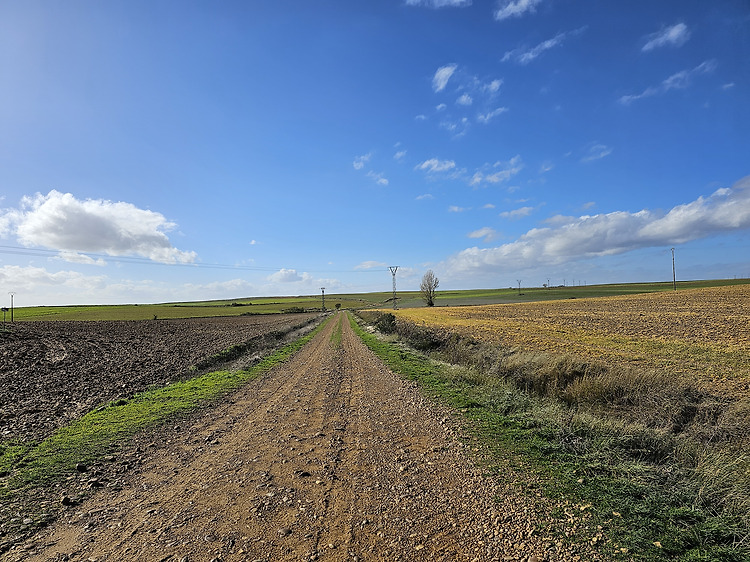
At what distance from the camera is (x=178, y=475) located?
6.61 m

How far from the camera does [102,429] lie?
9.37m

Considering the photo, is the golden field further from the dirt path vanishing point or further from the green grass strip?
the green grass strip

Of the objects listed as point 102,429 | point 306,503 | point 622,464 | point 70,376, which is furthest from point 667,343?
point 70,376

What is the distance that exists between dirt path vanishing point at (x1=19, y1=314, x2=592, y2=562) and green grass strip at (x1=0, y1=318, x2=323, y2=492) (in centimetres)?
134

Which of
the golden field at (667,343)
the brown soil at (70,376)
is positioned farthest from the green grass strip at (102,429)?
the golden field at (667,343)

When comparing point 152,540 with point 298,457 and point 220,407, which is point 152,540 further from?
point 220,407

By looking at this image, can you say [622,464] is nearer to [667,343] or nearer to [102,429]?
[102,429]

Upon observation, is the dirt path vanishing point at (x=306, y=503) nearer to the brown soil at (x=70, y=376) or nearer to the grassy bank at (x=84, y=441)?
the grassy bank at (x=84, y=441)

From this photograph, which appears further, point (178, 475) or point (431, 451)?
point (431, 451)

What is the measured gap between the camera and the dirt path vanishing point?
4.34 meters

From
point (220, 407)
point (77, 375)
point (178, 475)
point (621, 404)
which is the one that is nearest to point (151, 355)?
point (77, 375)

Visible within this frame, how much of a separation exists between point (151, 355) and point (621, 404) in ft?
84.8

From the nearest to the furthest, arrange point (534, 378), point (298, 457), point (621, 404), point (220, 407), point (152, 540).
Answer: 1. point (152, 540)
2. point (298, 457)
3. point (621, 404)
4. point (220, 407)
5. point (534, 378)

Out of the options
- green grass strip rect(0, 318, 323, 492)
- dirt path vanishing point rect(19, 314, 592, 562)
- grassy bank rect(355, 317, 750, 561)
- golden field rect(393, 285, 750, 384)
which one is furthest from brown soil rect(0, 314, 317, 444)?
golden field rect(393, 285, 750, 384)
